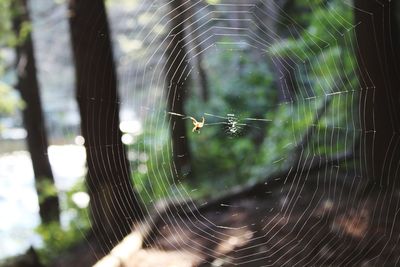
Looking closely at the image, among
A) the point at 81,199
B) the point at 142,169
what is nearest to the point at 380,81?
the point at 142,169

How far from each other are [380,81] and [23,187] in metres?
1.98

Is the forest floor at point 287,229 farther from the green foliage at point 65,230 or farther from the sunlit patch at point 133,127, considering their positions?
the sunlit patch at point 133,127

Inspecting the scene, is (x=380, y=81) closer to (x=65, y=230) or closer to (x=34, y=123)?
(x=65, y=230)

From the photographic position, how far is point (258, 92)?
246 cm

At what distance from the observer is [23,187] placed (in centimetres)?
229

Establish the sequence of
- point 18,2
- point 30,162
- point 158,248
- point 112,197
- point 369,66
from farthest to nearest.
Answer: point 30,162 → point 18,2 → point 112,197 → point 158,248 → point 369,66

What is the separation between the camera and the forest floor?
54.6 inches

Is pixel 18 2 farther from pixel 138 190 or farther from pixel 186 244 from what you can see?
pixel 186 244

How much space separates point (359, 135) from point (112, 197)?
1106 mm

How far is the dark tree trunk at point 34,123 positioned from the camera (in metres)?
2.22

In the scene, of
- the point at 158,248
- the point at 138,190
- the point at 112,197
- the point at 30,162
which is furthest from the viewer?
the point at 30,162

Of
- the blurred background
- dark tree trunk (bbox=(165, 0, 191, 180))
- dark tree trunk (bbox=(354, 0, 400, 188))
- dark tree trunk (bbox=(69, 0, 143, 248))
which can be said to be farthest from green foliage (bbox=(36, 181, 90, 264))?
dark tree trunk (bbox=(354, 0, 400, 188))

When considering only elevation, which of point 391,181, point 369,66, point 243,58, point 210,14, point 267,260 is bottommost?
point 267,260

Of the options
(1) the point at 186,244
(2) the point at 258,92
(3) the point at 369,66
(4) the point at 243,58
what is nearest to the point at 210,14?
(4) the point at 243,58
